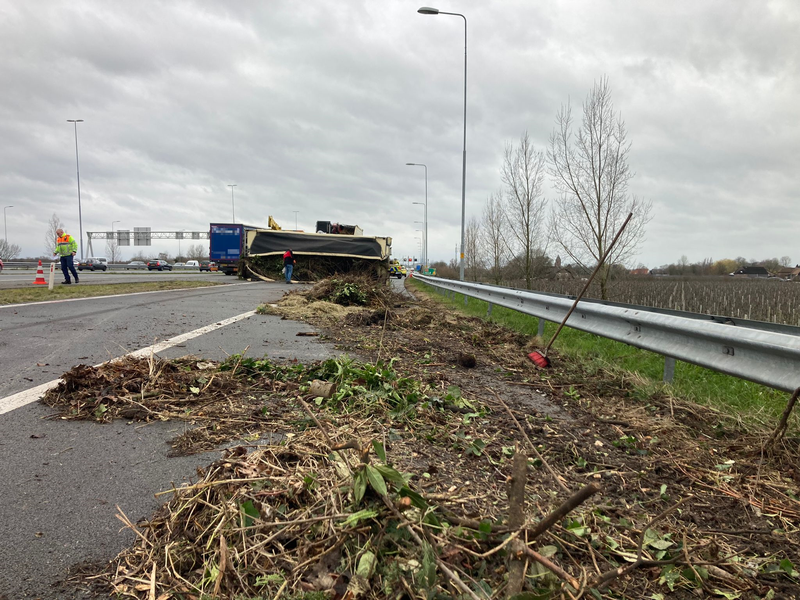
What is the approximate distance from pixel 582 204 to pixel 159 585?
534 inches

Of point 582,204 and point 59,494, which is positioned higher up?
point 582,204

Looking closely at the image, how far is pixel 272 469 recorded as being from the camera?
6.56ft

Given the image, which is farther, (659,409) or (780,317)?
(780,317)

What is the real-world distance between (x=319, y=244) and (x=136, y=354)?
1628 cm

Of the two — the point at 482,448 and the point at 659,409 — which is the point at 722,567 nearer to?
the point at 482,448

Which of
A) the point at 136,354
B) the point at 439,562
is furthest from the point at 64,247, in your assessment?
the point at 439,562

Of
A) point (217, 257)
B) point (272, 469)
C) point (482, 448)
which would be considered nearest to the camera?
point (272, 469)

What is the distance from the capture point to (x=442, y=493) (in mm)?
2012

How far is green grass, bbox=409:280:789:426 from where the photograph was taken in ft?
11.8

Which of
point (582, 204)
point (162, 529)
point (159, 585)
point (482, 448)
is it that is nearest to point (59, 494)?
point (162, 529)

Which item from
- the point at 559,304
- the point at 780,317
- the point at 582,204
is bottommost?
the point at 780,317

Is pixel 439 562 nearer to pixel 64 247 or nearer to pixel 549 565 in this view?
pixel 549 565

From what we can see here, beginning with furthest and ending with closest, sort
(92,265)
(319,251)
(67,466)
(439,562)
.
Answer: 1. (92,265)
2. (319,251)
3. (67,466)
4. (439,562)

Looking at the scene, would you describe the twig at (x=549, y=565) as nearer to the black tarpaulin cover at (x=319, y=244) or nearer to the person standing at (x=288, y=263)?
the black tarpaulin cover at (x=319, y=244)
